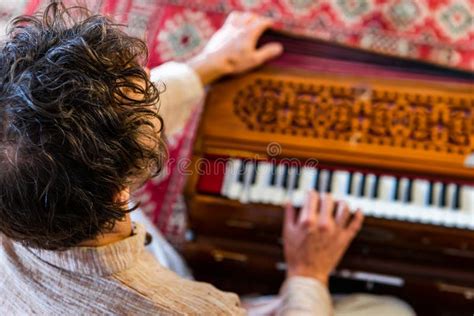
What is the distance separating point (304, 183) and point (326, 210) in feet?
0.29

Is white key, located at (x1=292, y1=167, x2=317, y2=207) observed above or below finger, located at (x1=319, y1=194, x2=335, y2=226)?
above

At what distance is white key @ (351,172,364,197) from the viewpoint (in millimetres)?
1132

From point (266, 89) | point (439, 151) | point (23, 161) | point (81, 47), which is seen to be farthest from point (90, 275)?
point (439, 151)

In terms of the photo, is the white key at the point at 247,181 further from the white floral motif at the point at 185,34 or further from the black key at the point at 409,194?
the white floral motif at the point at 185,34

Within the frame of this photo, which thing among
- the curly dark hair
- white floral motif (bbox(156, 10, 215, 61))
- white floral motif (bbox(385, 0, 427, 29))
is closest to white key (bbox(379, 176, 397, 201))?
the curly dark hair

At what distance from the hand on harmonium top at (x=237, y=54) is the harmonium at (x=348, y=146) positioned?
28 mm

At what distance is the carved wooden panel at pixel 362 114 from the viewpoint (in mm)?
1117

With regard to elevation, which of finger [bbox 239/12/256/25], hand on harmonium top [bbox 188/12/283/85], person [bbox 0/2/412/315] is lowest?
person [bbox 0/2/412/315]

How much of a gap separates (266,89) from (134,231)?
1.83 feet

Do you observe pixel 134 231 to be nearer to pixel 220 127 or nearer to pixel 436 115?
pixel 220 127

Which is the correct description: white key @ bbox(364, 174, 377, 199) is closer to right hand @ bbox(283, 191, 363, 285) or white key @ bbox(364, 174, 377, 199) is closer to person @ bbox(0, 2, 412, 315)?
right hand @ bbox(283, 191, 363, 285)

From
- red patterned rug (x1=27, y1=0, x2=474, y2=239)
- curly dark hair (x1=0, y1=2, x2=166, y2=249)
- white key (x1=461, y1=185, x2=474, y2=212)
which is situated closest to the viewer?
curly dark hair (x1=0, y1=2, x2=166, y2=249)

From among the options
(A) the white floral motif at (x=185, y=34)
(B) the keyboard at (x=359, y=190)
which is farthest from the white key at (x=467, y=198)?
(A) the white floral motif at (x=185, y=34)

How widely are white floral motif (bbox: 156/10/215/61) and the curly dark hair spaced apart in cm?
103
